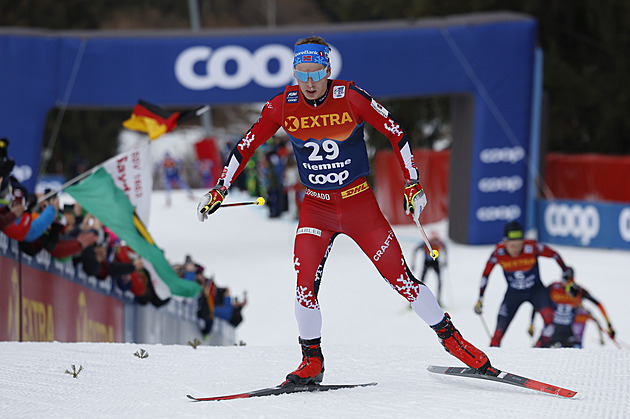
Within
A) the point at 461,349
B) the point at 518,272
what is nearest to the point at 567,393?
the point at 461,349

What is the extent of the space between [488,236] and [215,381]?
541 inches

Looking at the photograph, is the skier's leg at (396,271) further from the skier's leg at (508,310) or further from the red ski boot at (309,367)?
the skier's leg at (508,310)

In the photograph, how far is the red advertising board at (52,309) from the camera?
6746 mm

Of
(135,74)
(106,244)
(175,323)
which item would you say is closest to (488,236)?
(135,74)

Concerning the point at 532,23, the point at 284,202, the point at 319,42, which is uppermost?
the point at 532,23

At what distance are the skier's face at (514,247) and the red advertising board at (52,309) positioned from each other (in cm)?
395

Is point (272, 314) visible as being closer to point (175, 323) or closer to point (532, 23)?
A: point (175, 323)

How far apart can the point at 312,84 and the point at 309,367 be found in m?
1.55

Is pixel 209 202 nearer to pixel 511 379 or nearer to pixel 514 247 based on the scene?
pixel 511 379

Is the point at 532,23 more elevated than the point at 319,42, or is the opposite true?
the point at 532,23

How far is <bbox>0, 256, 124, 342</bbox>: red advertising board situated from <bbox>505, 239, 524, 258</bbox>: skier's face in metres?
3.95

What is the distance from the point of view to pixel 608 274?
52.1 ft

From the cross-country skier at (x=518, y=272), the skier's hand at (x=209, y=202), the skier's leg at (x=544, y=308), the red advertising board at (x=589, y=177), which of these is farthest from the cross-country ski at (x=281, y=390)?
the red advertising board at (x=589, y=177)

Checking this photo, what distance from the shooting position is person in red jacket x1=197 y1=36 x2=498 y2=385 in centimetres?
501
